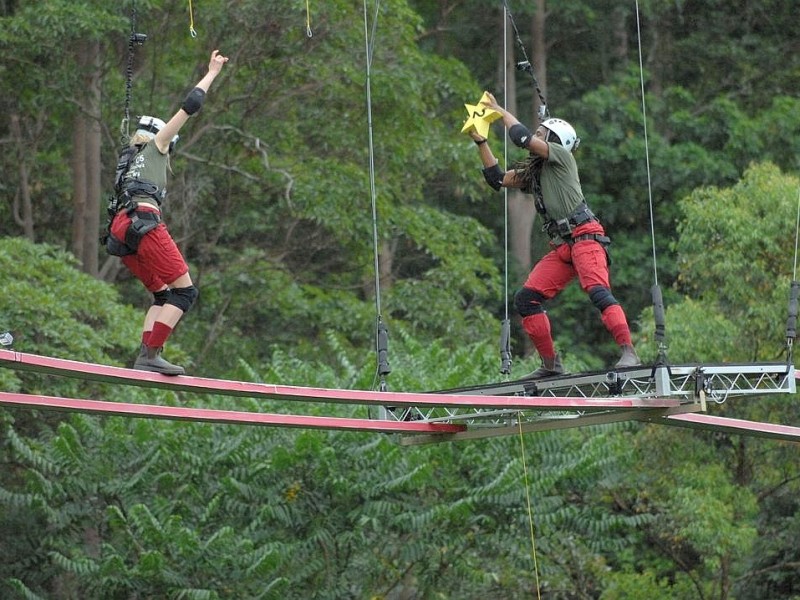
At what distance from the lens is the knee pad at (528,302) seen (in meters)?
12.1

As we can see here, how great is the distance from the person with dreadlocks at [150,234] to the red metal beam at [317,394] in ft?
0.91

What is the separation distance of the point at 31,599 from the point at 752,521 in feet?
24.6

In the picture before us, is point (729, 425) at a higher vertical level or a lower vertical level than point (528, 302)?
lower

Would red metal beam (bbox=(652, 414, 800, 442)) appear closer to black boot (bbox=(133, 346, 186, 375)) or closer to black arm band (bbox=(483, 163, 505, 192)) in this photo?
black arm band (bbox=(483, 163, 505, 192))

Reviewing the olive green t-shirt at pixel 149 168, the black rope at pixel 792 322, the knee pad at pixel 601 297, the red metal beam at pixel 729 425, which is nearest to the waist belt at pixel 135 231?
the olive green t-shirt at pixel 149 168

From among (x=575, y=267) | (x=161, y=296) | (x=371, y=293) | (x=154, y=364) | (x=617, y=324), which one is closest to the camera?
(x=154, y=364)

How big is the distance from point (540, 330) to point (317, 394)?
1.73 metres

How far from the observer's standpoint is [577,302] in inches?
1096

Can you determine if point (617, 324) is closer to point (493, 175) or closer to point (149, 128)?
point (493, 175)

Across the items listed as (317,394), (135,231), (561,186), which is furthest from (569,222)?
(135,231)

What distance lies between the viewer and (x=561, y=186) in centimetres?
1186

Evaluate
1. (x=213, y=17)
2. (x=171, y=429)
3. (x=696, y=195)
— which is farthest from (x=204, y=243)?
(x=696, y=195)

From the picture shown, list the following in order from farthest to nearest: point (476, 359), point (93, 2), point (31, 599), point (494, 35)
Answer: point (494, 35) < point (93, 2) < point (476, 359) < point (31, 599)

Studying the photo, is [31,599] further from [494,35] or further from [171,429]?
[494,35]
